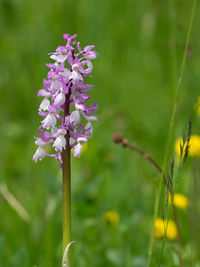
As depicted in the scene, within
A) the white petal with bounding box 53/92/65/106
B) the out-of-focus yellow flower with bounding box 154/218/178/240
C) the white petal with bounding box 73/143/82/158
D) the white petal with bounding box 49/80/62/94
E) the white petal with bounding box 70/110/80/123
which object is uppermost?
the white petal with bounding box 49/80/62/94

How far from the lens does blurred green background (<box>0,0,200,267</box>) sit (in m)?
3.01

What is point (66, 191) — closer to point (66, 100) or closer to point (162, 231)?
point (66, 100)

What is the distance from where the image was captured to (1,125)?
512 centimetres

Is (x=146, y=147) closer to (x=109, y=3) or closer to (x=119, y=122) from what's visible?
(x=119, y=122)

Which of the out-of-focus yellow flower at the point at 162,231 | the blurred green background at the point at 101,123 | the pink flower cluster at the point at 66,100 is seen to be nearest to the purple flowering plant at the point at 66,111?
the pink flower cluster at the point at 66,100

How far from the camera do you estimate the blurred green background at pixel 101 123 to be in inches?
118

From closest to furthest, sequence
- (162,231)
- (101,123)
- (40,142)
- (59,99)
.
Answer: (59,99) < (40,142) < (162,231) < (101,123)

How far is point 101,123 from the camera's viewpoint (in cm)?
463

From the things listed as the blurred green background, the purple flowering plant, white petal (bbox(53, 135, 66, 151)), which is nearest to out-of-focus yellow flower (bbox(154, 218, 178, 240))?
the blurred green background

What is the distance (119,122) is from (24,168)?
1.05 meters

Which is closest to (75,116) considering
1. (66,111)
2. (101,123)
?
(66,111)

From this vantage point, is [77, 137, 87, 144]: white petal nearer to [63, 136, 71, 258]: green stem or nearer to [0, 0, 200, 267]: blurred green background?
[63, 136, 71, 258]: green stem

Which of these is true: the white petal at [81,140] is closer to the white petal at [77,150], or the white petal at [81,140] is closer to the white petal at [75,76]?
the white petal at [77,150]

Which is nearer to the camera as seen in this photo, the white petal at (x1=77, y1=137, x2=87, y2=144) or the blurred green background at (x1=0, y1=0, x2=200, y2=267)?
the white petal at (x1=77, y1=137, x2=87, y2=144)
